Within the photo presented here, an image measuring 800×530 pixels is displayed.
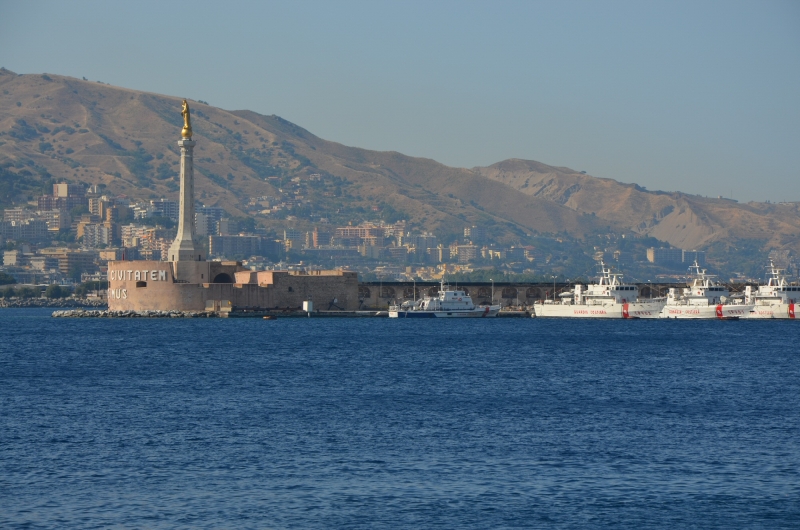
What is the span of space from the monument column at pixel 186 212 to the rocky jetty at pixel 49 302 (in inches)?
2413

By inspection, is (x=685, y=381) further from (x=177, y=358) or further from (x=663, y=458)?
(x=177, y=358)

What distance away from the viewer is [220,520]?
27.1 metres

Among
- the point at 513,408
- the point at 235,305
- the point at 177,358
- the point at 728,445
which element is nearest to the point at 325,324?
the point at 235,305

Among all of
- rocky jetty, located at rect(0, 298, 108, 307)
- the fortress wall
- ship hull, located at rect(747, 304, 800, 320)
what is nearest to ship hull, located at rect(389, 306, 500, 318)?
the fortress wall

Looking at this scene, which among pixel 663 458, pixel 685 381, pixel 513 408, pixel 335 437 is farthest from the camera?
pixel 685 381

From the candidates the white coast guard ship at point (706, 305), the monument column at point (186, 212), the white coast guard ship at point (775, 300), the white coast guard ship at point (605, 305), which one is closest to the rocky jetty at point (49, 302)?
the monument column at point (186, 212)

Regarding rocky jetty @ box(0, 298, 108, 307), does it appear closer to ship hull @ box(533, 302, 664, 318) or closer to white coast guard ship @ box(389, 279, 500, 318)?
white coast guard ship @ box(389, 279, 500, 318)

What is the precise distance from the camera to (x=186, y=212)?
4021 inches

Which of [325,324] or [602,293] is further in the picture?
[602,293]

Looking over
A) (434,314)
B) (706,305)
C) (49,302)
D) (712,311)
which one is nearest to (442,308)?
(434,314)

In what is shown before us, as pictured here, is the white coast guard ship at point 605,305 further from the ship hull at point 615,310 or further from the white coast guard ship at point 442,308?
the white coast guard ship at point 442,308

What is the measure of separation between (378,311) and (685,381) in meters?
62.1

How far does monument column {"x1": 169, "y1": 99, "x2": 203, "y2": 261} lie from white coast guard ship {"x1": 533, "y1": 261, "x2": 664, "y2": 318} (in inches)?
1167

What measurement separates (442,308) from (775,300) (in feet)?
88.0
